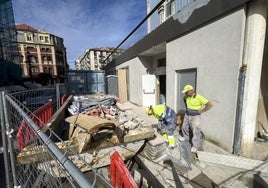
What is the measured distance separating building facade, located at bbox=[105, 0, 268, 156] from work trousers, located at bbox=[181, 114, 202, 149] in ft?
1.56

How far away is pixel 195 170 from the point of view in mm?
2682

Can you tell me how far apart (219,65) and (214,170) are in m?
2.23

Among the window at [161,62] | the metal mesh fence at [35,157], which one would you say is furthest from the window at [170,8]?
the metal mesh fence at [35,157]

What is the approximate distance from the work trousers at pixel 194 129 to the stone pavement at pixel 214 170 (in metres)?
0.24

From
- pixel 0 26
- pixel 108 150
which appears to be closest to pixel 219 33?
pixel 108 150

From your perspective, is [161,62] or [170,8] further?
[161,62]

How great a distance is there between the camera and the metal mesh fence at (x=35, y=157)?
0.69 metres

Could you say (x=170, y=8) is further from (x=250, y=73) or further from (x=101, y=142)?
(x=101, y=142)

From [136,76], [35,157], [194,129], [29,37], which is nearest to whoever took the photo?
[35,157]

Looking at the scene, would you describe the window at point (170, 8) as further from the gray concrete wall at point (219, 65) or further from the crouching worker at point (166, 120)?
the crouching worker at point (166, 120)

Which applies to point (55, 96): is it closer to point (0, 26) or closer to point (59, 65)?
point (0, 26)

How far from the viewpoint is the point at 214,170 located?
8.77ft

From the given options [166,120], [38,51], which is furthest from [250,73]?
[38,51]

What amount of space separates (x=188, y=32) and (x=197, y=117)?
2.45 m
